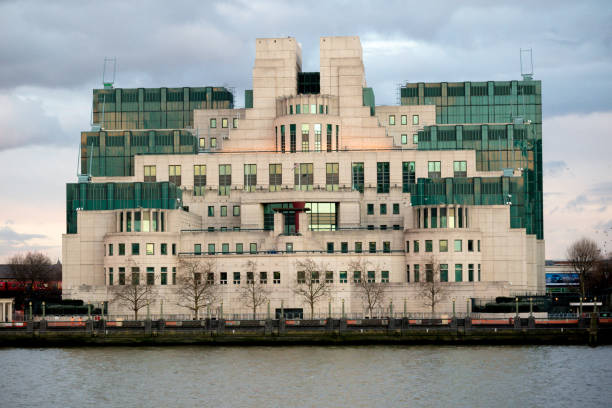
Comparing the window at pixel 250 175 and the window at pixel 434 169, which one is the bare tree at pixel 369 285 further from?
the window at pixel 250 175

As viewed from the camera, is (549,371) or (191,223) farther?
(191,223)

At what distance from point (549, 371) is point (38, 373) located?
54.3m

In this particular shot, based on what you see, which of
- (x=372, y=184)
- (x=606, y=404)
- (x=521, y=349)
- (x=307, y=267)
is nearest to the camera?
(x=606, y=404)

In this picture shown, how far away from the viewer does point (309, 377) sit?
109 meters

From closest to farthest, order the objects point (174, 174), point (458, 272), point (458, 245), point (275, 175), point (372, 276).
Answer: point (458, 272) → point (458, 245) → point (372, 276) → point (275, 175) → point (174, 174)

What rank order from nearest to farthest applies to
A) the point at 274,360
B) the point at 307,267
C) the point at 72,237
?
the point at 274,360, the point at 307,267, the point at 72,237

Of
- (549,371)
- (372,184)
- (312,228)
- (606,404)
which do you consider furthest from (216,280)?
(606,404)

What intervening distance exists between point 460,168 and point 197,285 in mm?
58097

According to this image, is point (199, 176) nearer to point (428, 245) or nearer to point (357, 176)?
point (357, 176)

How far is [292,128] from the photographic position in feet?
649

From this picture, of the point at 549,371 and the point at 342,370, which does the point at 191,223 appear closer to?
the point at 342,370

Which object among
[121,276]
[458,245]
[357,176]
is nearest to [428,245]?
[458,245]

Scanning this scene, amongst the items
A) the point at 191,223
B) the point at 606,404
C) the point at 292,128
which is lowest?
the point at 606,404

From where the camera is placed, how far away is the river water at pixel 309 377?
97000 mm
